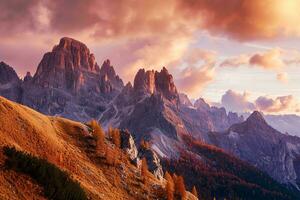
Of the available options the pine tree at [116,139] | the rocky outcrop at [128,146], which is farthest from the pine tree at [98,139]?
the rocky outcrop at [128,146]

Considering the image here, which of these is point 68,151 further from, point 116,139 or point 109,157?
point 116,139

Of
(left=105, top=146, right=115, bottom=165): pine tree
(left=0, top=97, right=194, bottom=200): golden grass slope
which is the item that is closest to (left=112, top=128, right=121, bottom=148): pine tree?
(left=0, top=97, right=194, bottom=200): golden grass slope

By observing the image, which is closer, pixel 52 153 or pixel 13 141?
pixel 13 141

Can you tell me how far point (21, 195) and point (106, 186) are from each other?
41516 mm

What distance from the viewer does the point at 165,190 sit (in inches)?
4737

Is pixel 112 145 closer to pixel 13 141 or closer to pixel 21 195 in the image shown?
pixel 13 141

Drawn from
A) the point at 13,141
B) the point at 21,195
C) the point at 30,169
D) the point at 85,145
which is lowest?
the point at 21,195

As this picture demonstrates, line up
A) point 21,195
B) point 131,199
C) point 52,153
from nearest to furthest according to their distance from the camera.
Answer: point 21,195 < point 52,153 < point 131,199

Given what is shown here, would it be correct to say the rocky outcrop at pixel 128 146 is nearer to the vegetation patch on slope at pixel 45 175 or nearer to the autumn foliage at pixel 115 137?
the autumn foliage at pixel 115 137

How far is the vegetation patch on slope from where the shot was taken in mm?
64438

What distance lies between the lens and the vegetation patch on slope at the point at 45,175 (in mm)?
64438

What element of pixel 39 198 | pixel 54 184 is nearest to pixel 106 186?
pixel 54 184

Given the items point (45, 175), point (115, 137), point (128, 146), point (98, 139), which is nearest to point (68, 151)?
point (98, 139)

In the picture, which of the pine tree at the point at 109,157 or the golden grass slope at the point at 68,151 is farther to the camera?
the pine tree at the point at 109,157
